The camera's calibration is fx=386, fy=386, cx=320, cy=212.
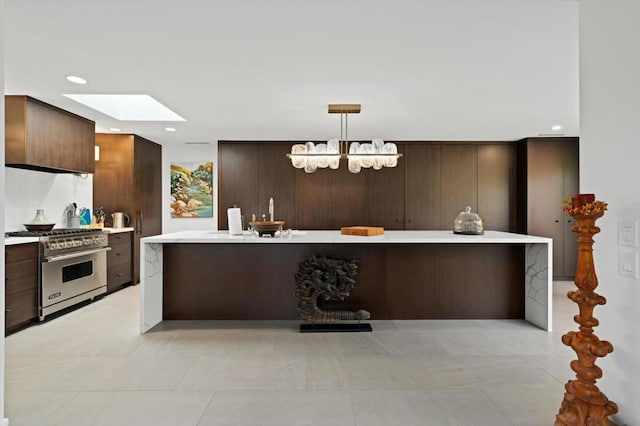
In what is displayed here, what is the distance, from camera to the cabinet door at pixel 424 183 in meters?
6.72

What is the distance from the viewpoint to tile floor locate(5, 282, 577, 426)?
2.18m

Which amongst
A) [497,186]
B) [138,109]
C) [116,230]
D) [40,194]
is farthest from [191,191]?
[497,186]

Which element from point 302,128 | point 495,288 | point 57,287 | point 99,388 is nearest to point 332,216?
point 302,128

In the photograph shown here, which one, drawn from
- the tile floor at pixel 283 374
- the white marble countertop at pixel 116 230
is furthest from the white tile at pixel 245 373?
the white marble countertop at pixel 116 230

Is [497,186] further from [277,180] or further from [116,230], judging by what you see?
[116,230]

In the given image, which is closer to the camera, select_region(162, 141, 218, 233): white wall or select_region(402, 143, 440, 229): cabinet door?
select_region(402, 143, 440, 229): cabinet door

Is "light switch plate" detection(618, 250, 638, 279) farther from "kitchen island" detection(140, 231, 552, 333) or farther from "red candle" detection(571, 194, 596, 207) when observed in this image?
"kitchen island" detection(140, 231, 552, 333)

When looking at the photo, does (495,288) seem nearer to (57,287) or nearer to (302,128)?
(302,128)

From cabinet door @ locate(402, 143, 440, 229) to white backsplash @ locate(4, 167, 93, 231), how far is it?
16.9 ft

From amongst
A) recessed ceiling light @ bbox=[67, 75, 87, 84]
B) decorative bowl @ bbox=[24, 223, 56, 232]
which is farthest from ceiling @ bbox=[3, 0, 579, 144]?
decorative bowl @ bbox=[24, 223, 56, 232]

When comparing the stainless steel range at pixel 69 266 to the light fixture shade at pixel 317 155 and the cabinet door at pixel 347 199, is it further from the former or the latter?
the cabinet door at pixel 347 199

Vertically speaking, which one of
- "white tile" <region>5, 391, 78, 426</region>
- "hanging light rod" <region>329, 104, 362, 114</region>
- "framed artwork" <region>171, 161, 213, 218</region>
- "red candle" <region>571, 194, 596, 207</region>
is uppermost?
"hanging light rod" <region>329, 104, 362, 114</region>

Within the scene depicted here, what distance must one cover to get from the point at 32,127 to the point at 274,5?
3.37 meters

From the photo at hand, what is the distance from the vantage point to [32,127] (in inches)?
161
